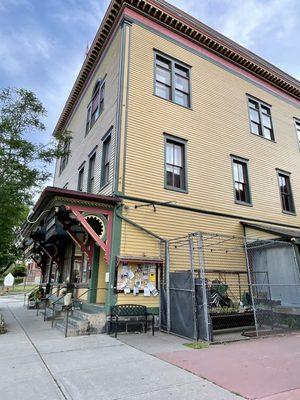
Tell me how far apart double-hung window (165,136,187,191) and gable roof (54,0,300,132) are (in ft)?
18.3

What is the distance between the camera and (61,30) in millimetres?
13914

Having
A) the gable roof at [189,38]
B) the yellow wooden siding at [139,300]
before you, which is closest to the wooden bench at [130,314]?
the yellow wooden siding at [139,300]

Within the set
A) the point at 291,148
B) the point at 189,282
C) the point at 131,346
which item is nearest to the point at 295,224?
the point at 291,148

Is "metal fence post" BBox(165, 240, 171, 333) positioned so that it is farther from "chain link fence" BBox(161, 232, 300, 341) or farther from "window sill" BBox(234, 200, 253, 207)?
"window sill" BBox(234, 200, 253, 207)

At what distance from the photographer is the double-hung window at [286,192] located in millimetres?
15263

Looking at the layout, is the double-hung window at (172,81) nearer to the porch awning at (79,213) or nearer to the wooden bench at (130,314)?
the porch awning at (79,213)

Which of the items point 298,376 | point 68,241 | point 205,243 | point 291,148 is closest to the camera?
point 298,376

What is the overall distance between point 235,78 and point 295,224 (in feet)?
26.7

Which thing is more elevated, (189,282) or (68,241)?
(68,241)

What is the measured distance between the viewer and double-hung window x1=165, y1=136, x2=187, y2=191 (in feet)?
38.0

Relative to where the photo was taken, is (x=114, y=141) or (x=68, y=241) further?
(x=68, y=241)

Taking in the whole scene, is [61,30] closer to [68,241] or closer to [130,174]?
[130,174]

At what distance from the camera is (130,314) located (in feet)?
29.6

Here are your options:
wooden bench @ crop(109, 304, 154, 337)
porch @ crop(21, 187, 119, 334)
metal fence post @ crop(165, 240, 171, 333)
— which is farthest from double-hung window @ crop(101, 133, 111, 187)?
wooden bench @ crop(109, 304, 154, 337)
